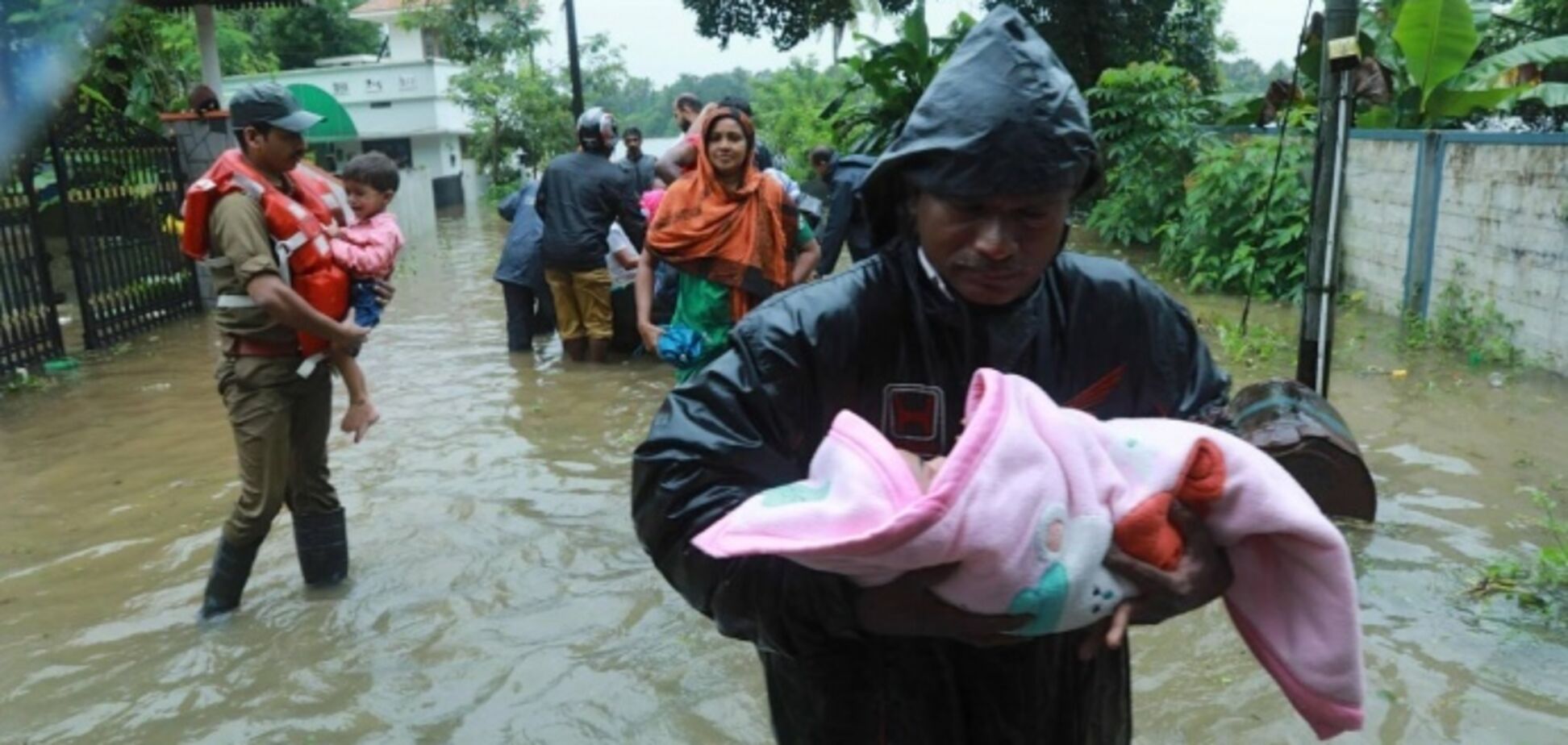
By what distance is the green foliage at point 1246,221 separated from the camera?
10141mm

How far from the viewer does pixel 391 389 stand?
7.95m

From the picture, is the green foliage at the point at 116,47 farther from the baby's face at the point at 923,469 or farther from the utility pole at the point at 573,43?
the baby's face at the point at 923,469

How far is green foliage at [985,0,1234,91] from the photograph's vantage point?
703 inches

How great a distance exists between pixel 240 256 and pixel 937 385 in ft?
9.82

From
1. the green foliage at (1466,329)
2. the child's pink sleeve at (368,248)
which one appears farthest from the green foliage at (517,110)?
the child's pink sleeve at (368,248)

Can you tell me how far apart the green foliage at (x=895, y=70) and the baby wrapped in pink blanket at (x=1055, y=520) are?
13560mm

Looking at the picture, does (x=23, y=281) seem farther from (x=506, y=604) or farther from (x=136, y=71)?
(x=506, y=604)

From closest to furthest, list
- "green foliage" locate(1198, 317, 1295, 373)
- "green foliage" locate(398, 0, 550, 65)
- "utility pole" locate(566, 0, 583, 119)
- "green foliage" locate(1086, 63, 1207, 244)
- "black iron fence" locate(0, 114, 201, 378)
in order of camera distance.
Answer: "green foliage" locate(1198, 317, 1295, 373) → "black iron fence" locate(0, 114, 201, 378) → "green foliage" locate(1086, 63, 1207, 244) → "utility pole" locate(566, 0, 583, 119) → "green foliage" locate(398, 0, 550, 65)

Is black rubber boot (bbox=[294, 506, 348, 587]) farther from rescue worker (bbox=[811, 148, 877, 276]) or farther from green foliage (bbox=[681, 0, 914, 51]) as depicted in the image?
green foliage (bbox=[681, 0, 914, 51])

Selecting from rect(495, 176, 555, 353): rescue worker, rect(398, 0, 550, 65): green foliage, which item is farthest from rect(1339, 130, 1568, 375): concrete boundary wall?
rect(398, 0, 550, 65): green foliage

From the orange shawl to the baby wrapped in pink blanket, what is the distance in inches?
140

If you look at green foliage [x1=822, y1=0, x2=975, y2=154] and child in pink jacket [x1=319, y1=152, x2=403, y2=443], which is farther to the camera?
green foliage [x1=822, y1=0, x2=975, y2=154]

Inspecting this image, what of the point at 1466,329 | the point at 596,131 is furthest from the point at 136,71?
the point at 1466,329

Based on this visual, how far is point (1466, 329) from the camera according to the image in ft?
25.6
